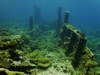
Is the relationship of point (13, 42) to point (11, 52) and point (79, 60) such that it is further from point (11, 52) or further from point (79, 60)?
point (79, 60)

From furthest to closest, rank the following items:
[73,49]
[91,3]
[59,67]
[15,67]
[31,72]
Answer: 1. [91,3]
2. [73,49]
3. [59,67]
4. [31,72]
5. [15,67]

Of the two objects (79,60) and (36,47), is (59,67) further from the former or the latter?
(36,47)

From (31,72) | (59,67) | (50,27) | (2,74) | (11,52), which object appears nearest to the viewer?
(2,74)

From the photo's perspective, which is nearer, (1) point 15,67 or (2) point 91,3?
(1) point 15,67

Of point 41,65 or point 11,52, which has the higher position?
point 11,52

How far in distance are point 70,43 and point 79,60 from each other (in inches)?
153

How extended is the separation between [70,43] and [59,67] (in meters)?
6.00

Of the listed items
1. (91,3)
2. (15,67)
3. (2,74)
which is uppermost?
(2,74)


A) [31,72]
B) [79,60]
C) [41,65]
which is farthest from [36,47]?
[31,72]

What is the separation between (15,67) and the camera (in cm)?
857

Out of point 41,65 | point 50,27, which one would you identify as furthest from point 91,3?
point 41,65

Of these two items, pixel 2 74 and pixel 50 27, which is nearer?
pixel 2 74

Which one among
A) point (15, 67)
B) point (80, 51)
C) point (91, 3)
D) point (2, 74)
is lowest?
point (91, 3)

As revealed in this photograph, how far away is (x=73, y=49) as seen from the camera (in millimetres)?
17109
